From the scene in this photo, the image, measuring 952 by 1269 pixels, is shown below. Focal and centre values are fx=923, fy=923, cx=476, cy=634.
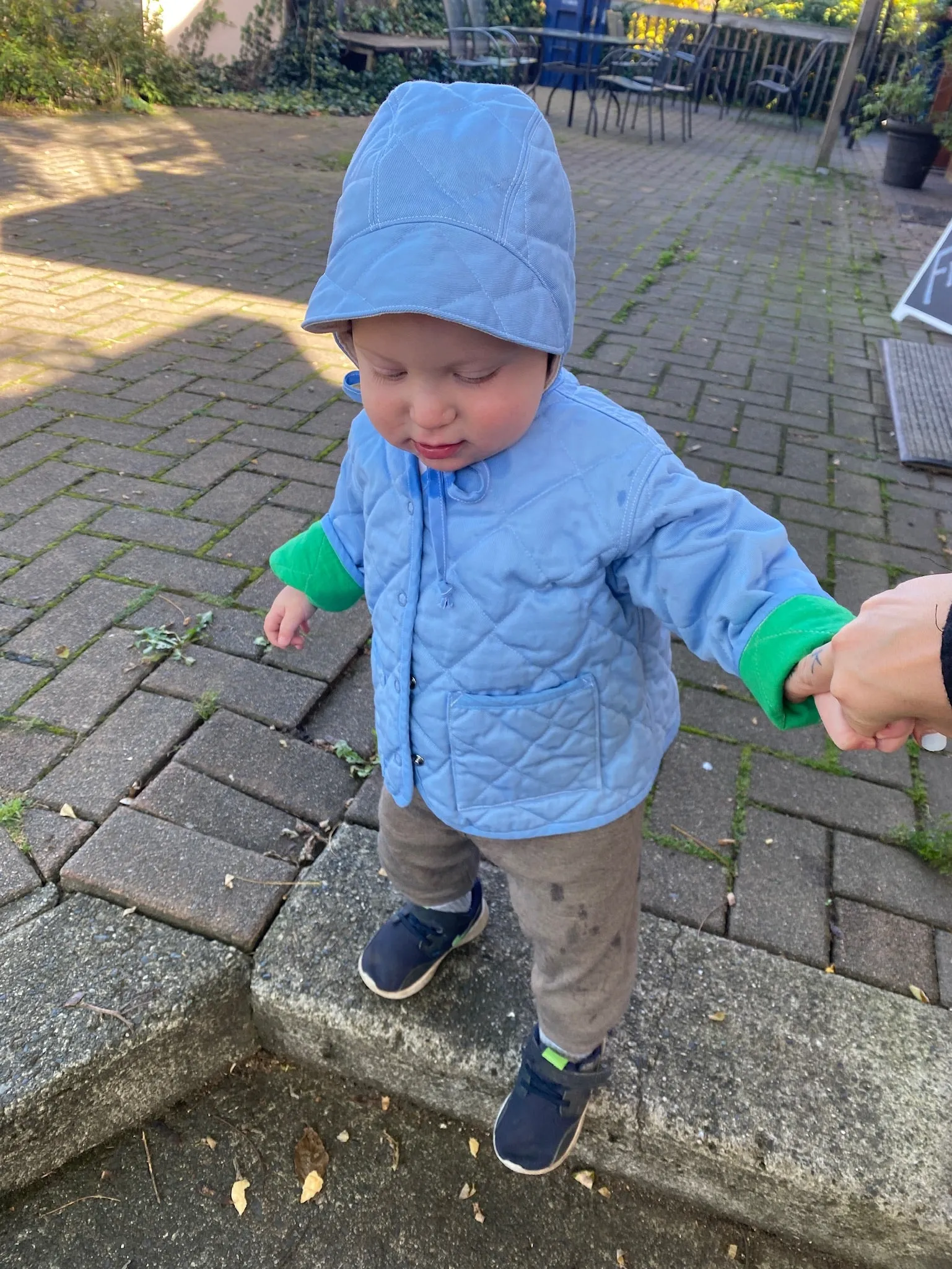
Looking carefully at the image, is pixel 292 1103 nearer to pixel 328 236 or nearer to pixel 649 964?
pixel 649 964

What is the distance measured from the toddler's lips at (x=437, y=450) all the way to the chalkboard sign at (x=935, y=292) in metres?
3.93

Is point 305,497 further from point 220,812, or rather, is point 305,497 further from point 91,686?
point 220,812

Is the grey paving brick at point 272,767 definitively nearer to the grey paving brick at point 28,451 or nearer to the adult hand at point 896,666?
the adult hand at point 896,666

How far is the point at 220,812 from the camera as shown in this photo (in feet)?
6.55

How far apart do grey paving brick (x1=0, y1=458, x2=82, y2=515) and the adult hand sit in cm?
282

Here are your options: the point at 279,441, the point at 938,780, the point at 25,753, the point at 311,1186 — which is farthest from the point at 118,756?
the point at 938,780

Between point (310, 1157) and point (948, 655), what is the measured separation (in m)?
1.45

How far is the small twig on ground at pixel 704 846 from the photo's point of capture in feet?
6.63

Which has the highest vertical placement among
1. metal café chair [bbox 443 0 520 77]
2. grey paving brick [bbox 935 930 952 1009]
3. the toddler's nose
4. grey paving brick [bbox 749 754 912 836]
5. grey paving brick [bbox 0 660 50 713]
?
the toddler's nose

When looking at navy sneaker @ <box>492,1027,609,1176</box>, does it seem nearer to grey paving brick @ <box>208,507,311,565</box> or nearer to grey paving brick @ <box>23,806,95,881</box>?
grey paving brick @ <box>23,806,95,881</box>

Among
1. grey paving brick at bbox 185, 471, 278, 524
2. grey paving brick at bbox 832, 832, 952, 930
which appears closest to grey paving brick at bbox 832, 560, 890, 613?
grey paving brick at bbox 832, 832, 952, 930

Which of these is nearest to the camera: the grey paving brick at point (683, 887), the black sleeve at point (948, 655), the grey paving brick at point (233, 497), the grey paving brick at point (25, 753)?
the black sleeve at point (948, 655)

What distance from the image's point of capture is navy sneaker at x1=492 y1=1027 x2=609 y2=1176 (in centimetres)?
154

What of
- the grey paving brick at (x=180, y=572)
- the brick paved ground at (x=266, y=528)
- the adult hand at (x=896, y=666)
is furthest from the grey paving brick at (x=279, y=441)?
the adult hand at (x=896, y=666)
